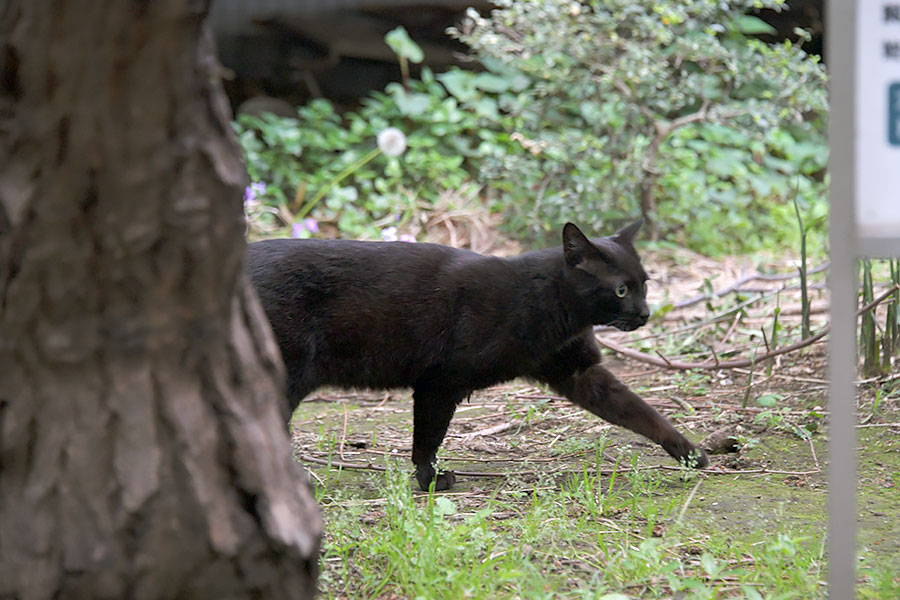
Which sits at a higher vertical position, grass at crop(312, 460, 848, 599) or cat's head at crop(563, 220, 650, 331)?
cat's head at crop(563, 220, 650, 331)

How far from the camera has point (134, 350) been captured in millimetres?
1506

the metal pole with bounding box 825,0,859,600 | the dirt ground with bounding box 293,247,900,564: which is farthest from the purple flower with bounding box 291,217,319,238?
the metal pole with bounding box 825,0,859,600

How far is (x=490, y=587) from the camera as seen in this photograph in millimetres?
2115

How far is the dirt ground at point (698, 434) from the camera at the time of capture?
2867 millimetres

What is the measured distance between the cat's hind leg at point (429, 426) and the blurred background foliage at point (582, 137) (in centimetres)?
314

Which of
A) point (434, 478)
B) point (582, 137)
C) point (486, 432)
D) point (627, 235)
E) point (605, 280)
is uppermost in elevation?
point (582, 137)

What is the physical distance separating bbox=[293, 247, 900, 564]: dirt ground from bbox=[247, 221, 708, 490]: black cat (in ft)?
0.71

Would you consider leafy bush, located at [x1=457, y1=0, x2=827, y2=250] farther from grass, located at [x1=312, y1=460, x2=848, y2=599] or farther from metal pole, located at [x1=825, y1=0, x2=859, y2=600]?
metal pole, located at [x1=825, y1=0, x2=859, y2=600]

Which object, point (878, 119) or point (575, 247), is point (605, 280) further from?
point (878, 119)

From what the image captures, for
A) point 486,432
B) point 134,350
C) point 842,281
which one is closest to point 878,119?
point 842,281

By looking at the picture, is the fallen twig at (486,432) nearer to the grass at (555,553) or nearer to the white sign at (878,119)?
the grass at (555,553)

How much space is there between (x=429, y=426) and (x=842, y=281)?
179 cm

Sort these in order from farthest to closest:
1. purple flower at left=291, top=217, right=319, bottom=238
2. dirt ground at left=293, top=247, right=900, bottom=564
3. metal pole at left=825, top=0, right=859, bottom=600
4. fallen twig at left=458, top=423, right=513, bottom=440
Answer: purple flower at left=291, top=217, right=319, bottom=238 < fallen twig at left=458, top=423, right=513, bottom=440 < dirt ground at left=293, top=247, right=900, bottom=564 < metal pole at left=825, top=0, right=859, bottom=600

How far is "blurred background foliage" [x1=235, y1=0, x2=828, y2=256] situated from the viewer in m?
6.11
